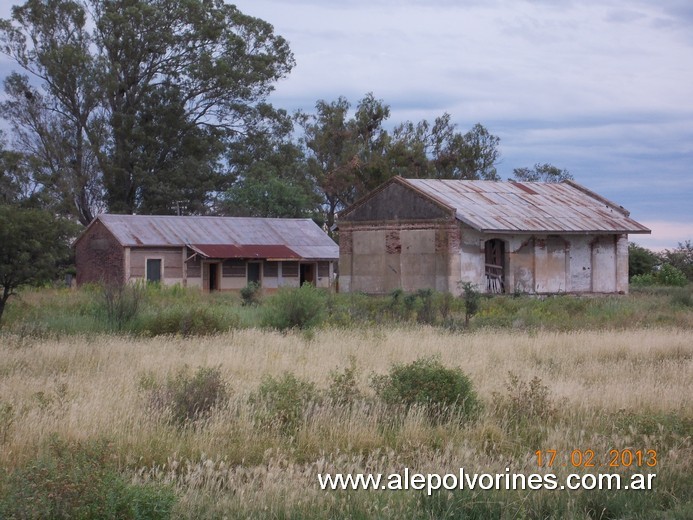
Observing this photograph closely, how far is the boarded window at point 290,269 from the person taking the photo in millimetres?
48500

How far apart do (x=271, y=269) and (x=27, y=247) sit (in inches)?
1109

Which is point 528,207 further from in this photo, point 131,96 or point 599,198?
point 131,96

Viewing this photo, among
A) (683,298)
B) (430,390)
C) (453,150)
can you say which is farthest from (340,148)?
(430,390)

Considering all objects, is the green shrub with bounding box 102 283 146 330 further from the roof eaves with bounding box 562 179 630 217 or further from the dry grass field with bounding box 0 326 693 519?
the roof eaves with bounding box 562 179 630 217

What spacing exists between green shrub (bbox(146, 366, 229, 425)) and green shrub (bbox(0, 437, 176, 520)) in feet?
9.31

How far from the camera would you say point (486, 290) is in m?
34.9

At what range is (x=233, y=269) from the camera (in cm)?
4647

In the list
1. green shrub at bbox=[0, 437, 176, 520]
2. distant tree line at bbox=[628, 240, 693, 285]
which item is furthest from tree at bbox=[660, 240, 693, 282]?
green shrub at bbox=[0, 437, 176, 520]

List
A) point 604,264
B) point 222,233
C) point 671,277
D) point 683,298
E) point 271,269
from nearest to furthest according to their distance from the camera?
point 683,298
point 604,264
point 671,277
point 222,233
point 271,269

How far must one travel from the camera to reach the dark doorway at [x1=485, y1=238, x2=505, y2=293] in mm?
35219

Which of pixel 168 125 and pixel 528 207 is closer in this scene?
pixel 528 207

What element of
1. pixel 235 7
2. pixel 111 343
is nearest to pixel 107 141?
pixel 235 7

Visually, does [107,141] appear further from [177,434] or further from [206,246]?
[177,434]

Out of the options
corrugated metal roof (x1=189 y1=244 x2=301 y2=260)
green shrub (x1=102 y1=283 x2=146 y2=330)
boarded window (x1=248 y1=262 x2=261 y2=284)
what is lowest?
green shrub (x1=102 y1=283 x2=146 y2=330)
